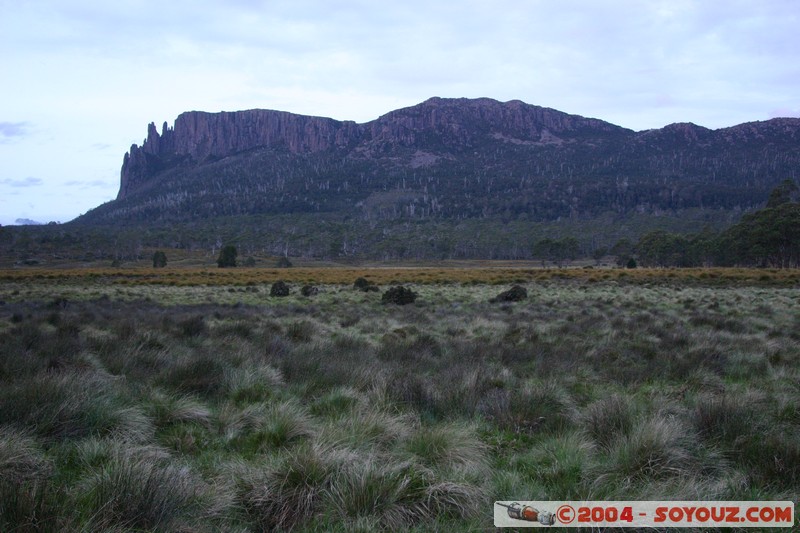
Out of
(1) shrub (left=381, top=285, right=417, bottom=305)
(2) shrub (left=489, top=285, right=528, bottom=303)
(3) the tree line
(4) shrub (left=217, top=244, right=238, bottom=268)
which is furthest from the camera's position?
A: (4) shrub (left=217, top=244, right=238, bottom=268)

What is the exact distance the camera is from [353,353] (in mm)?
8555

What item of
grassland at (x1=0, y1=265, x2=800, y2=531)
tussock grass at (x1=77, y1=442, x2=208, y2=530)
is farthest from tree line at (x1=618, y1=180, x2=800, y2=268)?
tussock grass at (x1=77, y1=442, x2=208, y2=530)

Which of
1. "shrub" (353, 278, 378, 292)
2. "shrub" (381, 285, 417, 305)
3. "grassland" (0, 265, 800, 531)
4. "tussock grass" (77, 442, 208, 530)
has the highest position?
"tussock grass" (77, 442, 208, 530)

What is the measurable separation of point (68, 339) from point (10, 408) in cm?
489

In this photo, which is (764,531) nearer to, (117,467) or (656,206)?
(117,467)

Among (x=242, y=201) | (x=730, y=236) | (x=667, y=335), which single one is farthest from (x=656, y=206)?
(x=667, y=335)

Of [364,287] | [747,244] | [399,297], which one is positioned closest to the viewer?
[399,297]

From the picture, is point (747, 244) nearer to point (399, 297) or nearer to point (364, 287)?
point (364, 287)

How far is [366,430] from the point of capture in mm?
4285

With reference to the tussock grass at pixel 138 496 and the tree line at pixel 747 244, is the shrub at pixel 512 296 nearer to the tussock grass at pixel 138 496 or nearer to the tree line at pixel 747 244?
the tussock grass at pixel 138 496

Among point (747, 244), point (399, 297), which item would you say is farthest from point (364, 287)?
point (747, 244)

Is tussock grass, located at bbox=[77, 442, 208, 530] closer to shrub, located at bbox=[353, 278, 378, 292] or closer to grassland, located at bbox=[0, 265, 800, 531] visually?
grassland, located at bbox=[0, 265, 800, 531]

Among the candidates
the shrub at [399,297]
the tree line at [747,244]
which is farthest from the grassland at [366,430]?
the tree line at [747,244]

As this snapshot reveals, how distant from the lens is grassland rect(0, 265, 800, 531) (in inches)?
118
